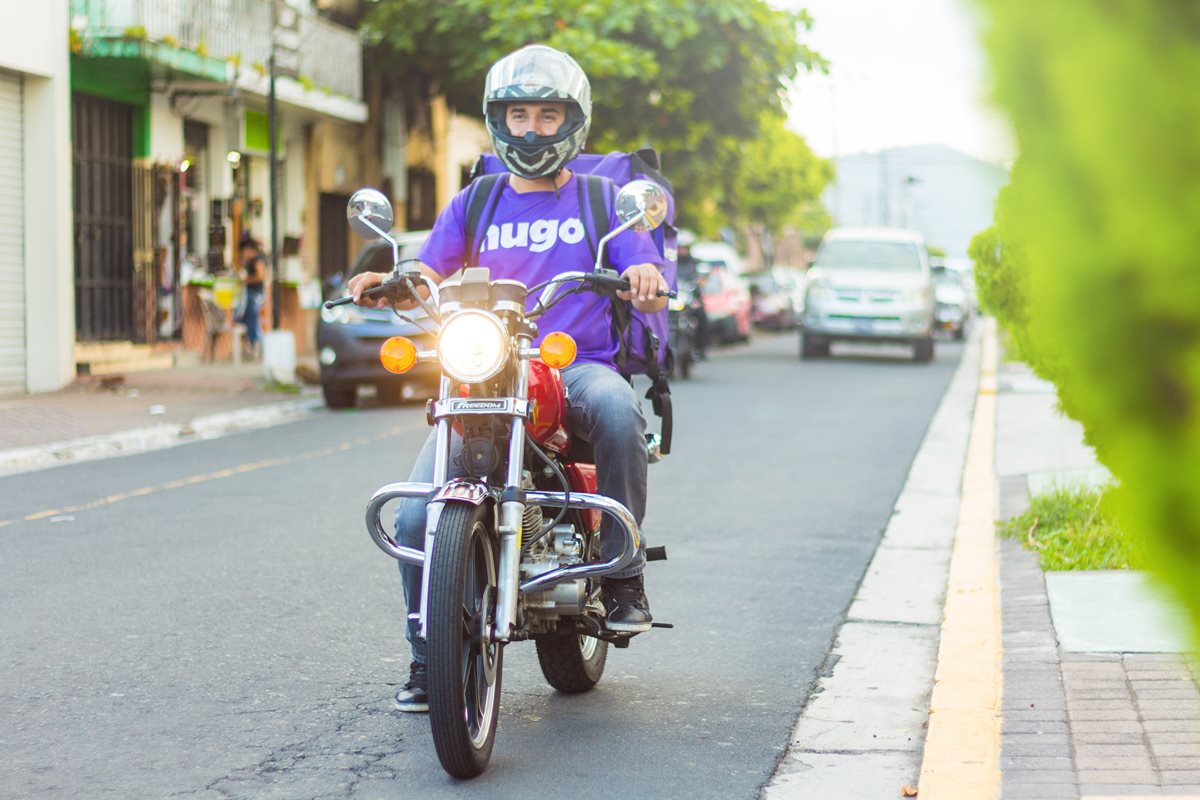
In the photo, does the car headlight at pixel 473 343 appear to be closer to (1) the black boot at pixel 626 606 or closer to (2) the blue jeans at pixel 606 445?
(2) the blue jeans at pixel 606 445

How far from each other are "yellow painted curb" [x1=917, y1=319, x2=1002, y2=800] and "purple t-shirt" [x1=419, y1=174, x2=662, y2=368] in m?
1.38

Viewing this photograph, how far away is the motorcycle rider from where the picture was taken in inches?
175

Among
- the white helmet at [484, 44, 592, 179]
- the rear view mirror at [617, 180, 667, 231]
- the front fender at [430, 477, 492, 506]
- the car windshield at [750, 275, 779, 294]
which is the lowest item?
the car windshield at [750, 275, 779, 294]

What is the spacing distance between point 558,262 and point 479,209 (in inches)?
11.4

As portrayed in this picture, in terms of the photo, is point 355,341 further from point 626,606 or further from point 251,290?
point 626,606

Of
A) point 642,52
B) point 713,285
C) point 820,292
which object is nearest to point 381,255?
point 642,52

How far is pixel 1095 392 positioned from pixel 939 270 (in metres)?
26.0

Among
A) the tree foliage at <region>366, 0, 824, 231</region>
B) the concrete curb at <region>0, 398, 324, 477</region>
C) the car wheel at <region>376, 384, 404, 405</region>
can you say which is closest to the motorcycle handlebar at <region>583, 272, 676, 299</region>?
the concrete curb at <region>0, 398, 324, 477</region>

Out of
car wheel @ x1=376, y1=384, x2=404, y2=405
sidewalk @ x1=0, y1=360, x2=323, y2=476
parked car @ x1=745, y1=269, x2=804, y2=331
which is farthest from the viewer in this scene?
parked car @ x1=745, y1=269, x2=804, y2=331

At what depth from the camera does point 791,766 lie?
436 centimetres

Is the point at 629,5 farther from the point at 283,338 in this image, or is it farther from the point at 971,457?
the point at 971,457

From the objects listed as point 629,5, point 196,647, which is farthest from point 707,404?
point 196,647

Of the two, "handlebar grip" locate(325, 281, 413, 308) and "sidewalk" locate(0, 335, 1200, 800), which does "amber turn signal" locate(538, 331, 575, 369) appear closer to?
"handlebar grip" locate(325, 281, 413, 308)

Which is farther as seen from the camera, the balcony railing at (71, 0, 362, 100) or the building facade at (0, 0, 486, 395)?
the balcony railing at (71, 0, 362, 100)
